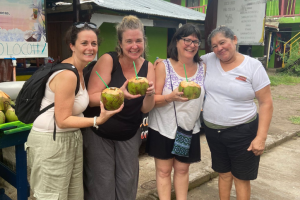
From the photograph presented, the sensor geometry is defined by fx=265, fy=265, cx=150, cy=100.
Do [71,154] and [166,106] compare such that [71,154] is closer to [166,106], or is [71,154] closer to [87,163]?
[87,163]

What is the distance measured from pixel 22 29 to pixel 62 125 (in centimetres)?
296

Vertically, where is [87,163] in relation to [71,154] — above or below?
below

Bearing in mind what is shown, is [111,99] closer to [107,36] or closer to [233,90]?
[233,90]

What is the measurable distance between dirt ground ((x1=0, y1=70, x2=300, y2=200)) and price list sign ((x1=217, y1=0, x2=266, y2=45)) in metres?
2.73

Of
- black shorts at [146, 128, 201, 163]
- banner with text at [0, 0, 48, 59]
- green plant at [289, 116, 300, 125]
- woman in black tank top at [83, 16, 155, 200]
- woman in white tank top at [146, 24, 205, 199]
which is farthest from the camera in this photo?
green plant at [289, 116, 300, 125]

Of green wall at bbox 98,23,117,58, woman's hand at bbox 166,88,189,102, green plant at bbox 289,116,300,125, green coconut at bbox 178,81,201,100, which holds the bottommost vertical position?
green plant at bbox 289,116,300,125

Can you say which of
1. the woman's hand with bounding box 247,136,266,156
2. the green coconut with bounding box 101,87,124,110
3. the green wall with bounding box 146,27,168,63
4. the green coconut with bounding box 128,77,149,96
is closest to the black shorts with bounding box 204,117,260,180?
the woman's hand with bounding box 247,136,266,156

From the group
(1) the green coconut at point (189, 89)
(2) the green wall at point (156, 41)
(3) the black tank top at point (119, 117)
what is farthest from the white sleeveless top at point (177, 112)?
(2) the green wall at point (156, 41)

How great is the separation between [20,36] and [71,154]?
2.90 metres

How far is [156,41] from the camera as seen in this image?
35.4 feet

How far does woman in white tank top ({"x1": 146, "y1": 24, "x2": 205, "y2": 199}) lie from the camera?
262 cm

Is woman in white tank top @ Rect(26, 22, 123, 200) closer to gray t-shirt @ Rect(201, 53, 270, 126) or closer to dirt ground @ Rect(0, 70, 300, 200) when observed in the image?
gray t-shirt @ Rect(201, 53, 270, 126)

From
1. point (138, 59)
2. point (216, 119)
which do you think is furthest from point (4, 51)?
point (216, 119)

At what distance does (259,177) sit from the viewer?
430cm
